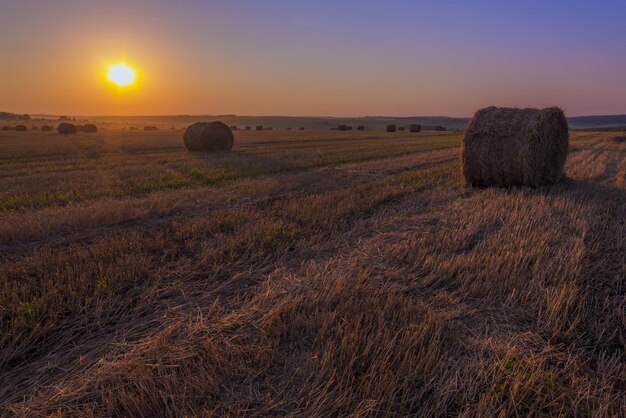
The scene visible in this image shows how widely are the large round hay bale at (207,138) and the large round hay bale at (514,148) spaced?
14666 millimetres

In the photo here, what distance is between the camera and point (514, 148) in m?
9.51

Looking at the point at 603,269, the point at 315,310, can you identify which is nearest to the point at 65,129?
the point at 315,310

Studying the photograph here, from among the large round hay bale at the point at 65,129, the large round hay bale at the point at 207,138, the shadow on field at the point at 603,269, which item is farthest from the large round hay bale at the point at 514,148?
the large round hay bale at the point at 65,129

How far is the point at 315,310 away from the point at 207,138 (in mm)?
19424

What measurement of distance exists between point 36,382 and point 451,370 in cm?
272

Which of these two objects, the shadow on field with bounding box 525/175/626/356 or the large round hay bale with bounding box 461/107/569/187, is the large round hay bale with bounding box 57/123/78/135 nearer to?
the large round hay bale with bounding box 461/107/569/187

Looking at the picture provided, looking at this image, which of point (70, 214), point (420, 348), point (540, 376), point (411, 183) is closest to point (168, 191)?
point (70, 214)

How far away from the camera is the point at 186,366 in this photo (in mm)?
2590

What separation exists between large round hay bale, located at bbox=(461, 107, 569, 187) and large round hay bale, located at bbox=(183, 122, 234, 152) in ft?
48.1

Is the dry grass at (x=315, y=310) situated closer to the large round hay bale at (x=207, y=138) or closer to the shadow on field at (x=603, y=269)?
the shadow on field at (x=603, y=269)

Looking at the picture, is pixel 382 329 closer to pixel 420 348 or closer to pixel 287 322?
pixel 420 348

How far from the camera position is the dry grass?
7.74ft

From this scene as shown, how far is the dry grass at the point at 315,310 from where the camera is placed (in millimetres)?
2359

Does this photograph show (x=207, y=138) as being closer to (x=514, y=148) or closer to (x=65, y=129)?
(x=514, y=148)
